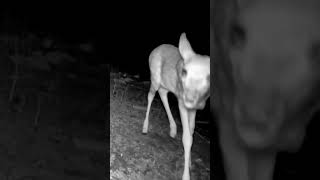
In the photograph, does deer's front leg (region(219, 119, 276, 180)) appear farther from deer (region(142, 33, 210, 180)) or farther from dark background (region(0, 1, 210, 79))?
dark background (region(0, 1, 210, 79))

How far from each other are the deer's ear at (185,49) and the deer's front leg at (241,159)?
123 mm

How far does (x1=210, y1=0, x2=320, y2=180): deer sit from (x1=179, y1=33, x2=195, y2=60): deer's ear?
72 mm

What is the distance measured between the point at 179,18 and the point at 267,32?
0.21 metres

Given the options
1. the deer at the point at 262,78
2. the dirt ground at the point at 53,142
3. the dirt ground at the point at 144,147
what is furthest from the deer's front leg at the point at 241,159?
the dirt ground at the point at 53,142

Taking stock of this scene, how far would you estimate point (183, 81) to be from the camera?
0.67 meters

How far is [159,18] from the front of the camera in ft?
2.45

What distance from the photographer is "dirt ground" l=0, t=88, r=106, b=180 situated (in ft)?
2.62

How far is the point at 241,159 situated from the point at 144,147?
21 cm

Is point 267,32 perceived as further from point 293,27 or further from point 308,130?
point 308,130

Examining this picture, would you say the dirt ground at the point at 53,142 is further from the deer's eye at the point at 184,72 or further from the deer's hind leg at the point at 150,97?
the deer's eye at the point at 184,72

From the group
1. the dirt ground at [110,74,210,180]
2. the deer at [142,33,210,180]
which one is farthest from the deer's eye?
the dirt ground at [110,74,210,180]

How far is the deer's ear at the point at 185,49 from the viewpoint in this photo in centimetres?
69

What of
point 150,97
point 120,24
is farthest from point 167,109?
point 120,24

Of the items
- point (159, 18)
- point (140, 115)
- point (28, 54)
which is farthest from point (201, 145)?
point (28, 54)
